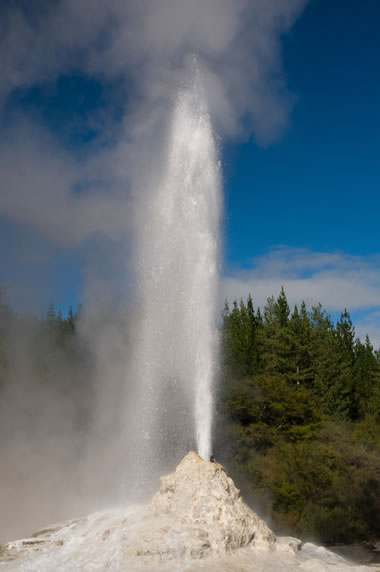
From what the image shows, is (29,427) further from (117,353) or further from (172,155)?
(172,155)

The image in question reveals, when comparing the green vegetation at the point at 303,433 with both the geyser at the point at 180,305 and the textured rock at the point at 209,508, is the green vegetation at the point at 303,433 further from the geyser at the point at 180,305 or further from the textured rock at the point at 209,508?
the textured rock at the point at 209,508

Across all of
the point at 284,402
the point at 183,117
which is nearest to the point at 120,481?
the point at 183,117

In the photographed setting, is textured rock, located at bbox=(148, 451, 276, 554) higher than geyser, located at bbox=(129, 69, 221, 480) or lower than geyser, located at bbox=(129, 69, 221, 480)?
lower

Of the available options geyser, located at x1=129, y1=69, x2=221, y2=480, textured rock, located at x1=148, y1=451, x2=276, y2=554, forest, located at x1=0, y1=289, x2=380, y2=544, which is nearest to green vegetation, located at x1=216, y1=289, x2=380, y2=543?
forest, located at x1=0, y1=289, x2=380, y2=544

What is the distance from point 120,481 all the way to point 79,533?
214 inches

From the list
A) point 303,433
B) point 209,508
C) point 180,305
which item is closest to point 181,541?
point 209,508

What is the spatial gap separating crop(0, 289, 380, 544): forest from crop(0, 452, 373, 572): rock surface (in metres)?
6.05

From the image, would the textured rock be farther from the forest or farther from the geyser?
the forest

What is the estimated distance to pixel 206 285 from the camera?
9.03 meters

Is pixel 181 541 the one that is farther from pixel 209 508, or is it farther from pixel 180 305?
pixel 180 305

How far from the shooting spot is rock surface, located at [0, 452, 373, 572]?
18.9 feet

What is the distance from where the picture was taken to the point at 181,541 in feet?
19.4

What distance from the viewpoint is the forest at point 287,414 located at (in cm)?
1355

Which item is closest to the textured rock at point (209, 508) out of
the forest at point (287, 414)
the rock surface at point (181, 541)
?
the rock surface at point (181, 541)
